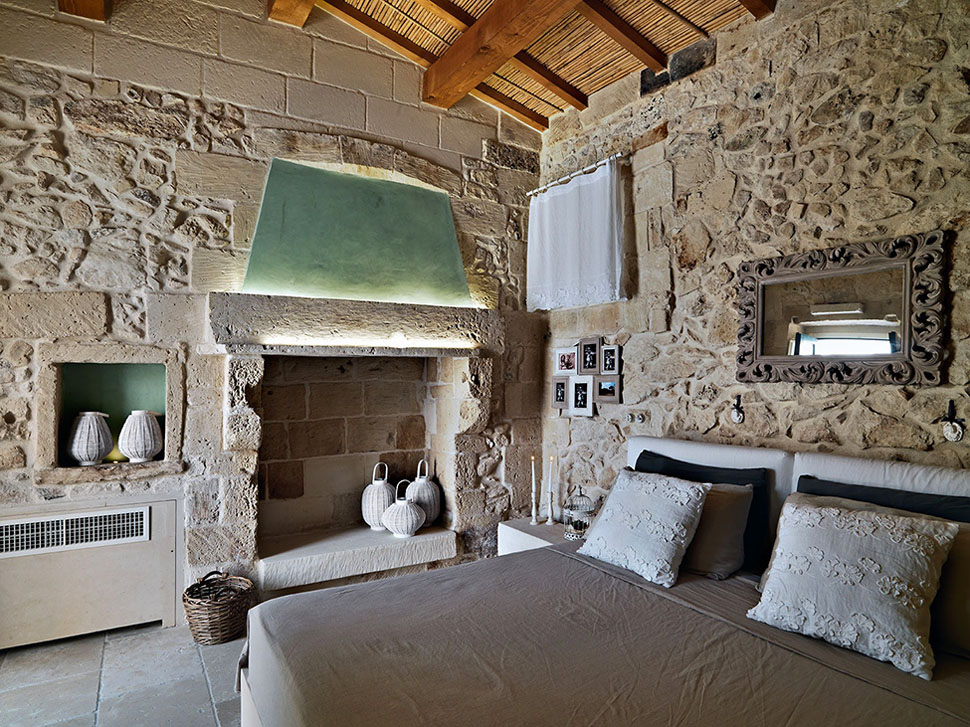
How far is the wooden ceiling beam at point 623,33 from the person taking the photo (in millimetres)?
2898

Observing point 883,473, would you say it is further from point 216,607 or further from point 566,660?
point 216,607

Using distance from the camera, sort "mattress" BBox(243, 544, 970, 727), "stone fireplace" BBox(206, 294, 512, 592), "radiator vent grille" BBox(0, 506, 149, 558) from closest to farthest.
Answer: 1. "mattress" BBox(243, 544, 970, 727)
2. "radiator vent grille" BBox(0, 506, 149, 558)
3. "stone fireplace" BBox(206, 294, 512, 592)

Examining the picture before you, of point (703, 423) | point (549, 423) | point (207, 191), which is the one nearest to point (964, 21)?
point (703, 423)

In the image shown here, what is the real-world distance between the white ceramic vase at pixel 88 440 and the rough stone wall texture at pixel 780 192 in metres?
2.56

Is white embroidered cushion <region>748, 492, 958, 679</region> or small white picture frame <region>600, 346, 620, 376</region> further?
small white picture frame <region>600, 346, 620, 376</region>

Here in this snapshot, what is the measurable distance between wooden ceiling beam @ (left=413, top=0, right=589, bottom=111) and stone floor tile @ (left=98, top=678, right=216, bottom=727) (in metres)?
3.40

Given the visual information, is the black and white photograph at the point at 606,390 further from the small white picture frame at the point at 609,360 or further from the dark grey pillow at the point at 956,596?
the dark grey pillow at the point at 956,596

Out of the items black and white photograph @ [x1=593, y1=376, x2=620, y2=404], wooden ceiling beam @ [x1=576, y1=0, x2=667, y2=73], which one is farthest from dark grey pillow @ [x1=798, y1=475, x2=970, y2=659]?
wooden ceiling beam @ [x1=576, y1=0, x2=667, y2=73]

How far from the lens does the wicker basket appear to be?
2736 mm

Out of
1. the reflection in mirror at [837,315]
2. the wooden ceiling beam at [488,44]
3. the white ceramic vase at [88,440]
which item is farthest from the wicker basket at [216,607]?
the wooden ceiling beam at [488,44]

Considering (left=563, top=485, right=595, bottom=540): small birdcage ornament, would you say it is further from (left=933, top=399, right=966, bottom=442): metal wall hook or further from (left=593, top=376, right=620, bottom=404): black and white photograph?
(left=933, top=399, right=966, bottom=442): metal wall hook

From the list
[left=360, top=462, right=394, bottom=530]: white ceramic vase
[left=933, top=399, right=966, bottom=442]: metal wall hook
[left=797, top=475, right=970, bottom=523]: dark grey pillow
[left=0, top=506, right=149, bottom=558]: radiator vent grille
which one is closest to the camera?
[left=797, top=475, right=970, bottom=523]: dark grey pillow

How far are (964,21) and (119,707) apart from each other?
13.1 feet

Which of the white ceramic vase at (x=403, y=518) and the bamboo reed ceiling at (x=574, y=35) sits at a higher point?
the bamboo reed ceiling at (x=574, y=35)
